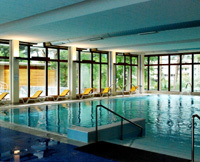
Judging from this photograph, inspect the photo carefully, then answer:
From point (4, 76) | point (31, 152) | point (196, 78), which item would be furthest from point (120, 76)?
point (31, 152)

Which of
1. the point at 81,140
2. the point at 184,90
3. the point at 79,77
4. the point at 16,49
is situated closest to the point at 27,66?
the point at 16,49

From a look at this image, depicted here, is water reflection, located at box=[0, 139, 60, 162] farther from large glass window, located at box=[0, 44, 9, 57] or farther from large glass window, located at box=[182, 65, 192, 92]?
large glass window, located at box=[182, 65, 192, 92]

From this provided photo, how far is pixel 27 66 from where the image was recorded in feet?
48.5

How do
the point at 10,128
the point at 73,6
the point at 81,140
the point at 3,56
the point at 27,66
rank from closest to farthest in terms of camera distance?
1. the point at 81,140
2. the point at 10,128
3. the point at 73,6
4. the point at 3,56
5. the point at 27,66

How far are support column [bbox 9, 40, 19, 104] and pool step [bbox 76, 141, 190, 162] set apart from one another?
943cm

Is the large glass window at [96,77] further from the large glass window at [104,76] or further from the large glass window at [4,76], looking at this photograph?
the large glass window at [4,76]

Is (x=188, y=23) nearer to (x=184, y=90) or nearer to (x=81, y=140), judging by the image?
Result: (x=81, y=140)

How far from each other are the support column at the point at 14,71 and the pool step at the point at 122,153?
943 centimetres

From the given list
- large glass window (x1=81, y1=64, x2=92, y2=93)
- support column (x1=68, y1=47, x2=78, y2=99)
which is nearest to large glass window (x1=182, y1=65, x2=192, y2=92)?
large glass window (x1=81, y1=64, x2=92, y2=93)

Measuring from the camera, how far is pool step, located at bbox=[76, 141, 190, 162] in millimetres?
4465

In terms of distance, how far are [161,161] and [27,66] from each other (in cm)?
1203

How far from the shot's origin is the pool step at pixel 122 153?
14.6 ft

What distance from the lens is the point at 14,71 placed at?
13539 millimetres

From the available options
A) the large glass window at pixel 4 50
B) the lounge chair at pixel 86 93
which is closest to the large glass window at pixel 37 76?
the large glass window at pixel 4 50
